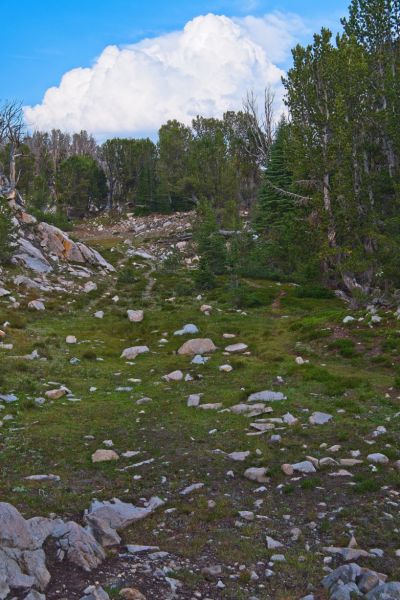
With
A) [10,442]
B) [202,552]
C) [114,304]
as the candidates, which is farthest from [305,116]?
[202,552]

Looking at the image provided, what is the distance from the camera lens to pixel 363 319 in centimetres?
2033

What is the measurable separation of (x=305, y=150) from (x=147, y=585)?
29.3m

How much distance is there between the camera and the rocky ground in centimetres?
632

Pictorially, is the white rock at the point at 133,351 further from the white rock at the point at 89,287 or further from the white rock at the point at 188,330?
the white rock at the point at 89,287

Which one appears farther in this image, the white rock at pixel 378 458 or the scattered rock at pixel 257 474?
the white rock at pixel 378 458

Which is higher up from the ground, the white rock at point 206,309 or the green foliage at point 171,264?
the green foliage at point 171,264

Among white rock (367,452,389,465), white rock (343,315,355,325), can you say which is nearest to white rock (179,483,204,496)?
white rock (367,452,389,465)

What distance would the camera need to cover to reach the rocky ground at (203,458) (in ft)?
20.7

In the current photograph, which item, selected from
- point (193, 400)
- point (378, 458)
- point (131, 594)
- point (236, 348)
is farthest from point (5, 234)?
point (131, 594)

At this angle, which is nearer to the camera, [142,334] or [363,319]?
[363,319]

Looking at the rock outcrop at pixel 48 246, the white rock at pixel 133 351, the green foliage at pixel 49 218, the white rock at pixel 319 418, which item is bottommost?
the white rock at pixel 319 418

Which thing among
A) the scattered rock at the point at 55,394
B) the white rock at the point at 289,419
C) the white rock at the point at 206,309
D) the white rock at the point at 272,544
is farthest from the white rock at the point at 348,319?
the white rock at the point at 272,544

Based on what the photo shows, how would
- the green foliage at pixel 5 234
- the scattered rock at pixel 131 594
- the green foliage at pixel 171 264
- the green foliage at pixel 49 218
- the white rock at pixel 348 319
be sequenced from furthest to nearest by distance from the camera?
the green foliage at pixel 49 218
the green foliage at pixel 171 264
the green foliage at pixel 5 234
the white rock at pixel 348 319
the scattered rock at pixel 131 594

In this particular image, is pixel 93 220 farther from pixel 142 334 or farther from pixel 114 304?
pixel 142 334
